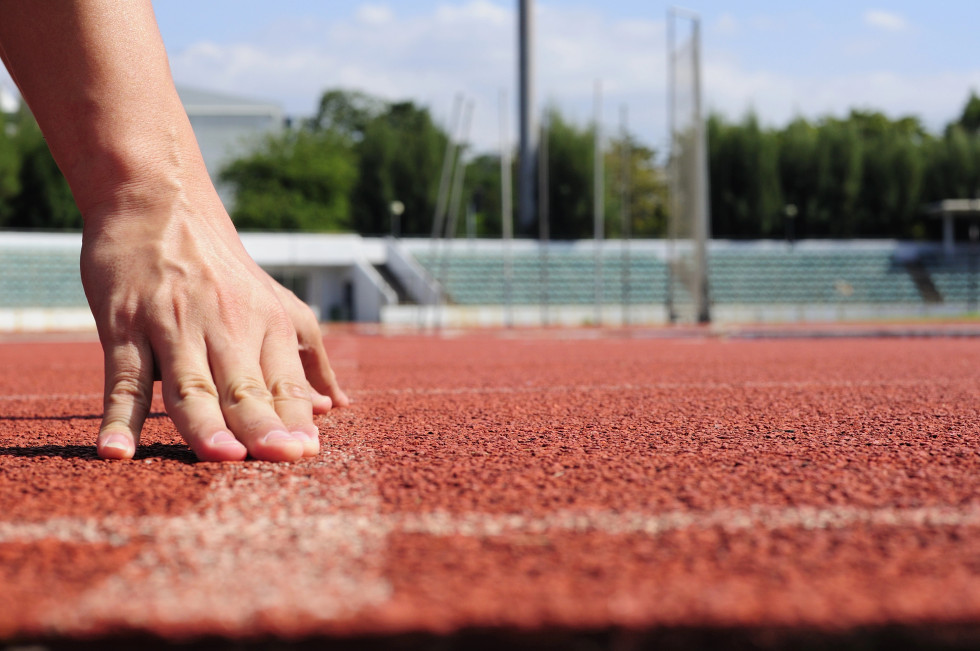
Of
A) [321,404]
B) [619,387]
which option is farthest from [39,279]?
[321,404]

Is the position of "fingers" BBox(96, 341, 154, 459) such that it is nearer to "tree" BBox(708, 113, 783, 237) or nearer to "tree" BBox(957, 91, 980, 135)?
"tree" BBox(708, 113, 783, 237)

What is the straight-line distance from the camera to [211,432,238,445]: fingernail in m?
1.65

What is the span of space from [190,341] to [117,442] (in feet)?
0.76

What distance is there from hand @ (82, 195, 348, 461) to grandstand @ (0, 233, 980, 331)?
63.1ft

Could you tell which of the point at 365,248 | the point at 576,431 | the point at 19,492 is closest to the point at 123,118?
the point at 19,492

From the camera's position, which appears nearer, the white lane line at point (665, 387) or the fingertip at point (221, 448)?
the fingertip at point (221, 448)

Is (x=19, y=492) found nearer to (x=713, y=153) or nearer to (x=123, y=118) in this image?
(x=123, y=118)

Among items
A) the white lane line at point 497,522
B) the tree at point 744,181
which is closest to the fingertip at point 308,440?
the white lane line at point 497,522

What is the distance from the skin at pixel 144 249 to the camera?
1.75 m

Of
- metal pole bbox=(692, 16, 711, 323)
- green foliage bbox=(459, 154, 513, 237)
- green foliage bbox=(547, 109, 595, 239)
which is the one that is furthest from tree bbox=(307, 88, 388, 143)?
metal pole bbox=(692, 16, 711, 323)

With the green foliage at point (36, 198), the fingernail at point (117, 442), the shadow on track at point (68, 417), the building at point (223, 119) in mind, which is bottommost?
the shadow on track at point (68, 417)

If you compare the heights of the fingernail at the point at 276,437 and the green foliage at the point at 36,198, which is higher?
the green foliage at the point at 36,198

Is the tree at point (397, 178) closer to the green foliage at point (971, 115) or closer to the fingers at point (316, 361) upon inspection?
the green foliage at point (971, 115)

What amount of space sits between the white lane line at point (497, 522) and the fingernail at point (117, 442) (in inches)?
19.7
